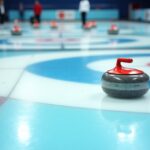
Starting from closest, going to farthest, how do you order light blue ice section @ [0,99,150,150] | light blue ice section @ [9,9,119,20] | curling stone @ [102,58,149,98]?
light blue ice section @ [0,99,150,150], curling stone @ [102,58,149,98], light blue ice section @ [9,9,119,20]

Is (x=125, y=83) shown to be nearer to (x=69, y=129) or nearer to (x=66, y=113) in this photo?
(x=66, y=113)

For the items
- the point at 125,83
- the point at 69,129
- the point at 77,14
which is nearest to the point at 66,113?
the point at 69,129

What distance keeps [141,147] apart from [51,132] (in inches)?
27.7

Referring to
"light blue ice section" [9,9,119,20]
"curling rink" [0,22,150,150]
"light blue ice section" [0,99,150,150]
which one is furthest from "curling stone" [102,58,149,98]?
"light blue ice section" [9,9,119,20]

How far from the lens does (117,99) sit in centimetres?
396

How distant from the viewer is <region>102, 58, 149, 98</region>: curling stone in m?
3.80

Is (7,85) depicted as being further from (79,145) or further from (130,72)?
(79,145)

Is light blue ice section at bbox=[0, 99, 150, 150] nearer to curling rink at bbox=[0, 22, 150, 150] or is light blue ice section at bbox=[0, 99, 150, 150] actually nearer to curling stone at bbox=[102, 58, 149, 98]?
curling rink at bbox=[0, 22, 150, 150]

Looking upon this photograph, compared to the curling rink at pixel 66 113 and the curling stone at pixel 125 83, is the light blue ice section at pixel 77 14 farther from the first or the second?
the curling stone at pixel 125 83

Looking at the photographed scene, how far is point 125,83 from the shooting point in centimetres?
380

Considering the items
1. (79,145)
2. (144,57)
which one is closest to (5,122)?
(79,145)

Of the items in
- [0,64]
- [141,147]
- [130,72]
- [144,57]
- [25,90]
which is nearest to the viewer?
[141,147]

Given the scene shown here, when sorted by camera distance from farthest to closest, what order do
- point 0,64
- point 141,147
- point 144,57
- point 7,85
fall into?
point 144,57, point 0,64, point 7,85, point 141,147

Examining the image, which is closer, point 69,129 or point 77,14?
point 69,129
